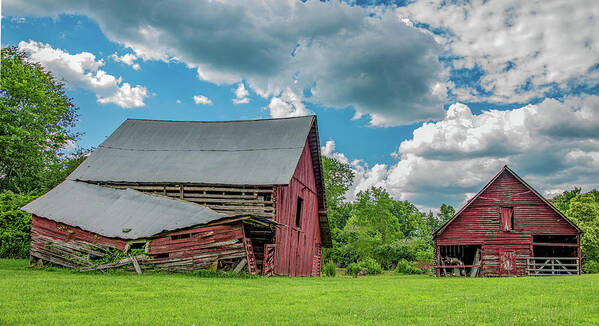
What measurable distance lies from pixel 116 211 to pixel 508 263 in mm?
24908

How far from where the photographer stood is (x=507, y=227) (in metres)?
30.4

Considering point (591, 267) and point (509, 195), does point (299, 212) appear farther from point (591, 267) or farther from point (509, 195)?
point (591, 267)

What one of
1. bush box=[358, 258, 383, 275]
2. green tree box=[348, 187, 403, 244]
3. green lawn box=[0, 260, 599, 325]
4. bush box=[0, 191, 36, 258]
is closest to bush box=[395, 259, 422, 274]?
bush box=[358, 258, 383, 275]

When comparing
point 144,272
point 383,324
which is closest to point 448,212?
point 144,272

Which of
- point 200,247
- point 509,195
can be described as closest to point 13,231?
point 200,247

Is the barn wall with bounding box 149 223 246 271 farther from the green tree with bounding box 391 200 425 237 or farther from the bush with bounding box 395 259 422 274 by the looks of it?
the green tree with bounding box 391 200 425 237

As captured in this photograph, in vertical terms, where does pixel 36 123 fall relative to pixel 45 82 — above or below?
below

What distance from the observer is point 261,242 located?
22.8 meters

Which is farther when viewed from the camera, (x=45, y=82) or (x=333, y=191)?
(x=333, y=191)

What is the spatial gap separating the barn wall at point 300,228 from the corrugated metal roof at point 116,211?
15.0 ft

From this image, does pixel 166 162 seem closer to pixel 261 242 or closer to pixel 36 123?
pixel 261 242

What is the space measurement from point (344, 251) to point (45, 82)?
36.1 meters

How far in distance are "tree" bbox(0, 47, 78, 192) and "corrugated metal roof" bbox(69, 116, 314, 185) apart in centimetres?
963

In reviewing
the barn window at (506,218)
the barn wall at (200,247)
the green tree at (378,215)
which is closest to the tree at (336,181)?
the green tree at (378,215)
